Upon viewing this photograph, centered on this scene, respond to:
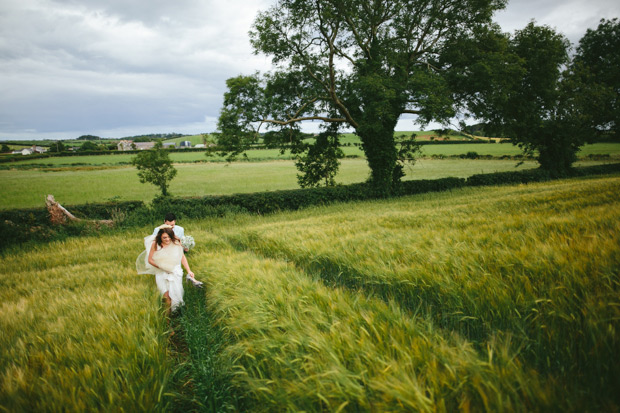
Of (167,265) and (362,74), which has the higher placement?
(362,74)

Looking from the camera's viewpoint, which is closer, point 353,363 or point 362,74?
point 353,363

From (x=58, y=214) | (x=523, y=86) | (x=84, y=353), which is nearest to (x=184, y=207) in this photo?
(x=58, y=214)

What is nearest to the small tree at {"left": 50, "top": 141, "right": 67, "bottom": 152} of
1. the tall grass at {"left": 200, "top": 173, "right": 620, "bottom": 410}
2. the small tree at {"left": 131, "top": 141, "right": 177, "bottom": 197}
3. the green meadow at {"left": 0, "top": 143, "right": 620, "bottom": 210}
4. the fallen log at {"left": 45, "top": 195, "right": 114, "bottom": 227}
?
the green meadow at {"left": 0, "top": 143, "right": 620, "bottom": 210}

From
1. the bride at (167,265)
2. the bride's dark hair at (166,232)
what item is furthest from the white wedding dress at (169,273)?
the bride's dark hair at (166,232)

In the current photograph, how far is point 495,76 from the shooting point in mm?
16344

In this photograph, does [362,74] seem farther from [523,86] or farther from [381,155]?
[523,86]

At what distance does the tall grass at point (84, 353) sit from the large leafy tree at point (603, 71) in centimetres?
3362

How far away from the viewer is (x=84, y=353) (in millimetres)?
2607

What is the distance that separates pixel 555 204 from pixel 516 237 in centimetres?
425

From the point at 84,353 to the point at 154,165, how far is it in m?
23.3

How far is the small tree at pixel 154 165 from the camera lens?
2214 centimetres

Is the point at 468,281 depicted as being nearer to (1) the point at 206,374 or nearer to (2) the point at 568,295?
(2) the point at 568,295

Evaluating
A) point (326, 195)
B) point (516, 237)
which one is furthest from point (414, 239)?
point (326, 195)

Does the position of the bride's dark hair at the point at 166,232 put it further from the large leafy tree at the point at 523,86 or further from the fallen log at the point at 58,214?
the large leafy tree at the point at 523,86
